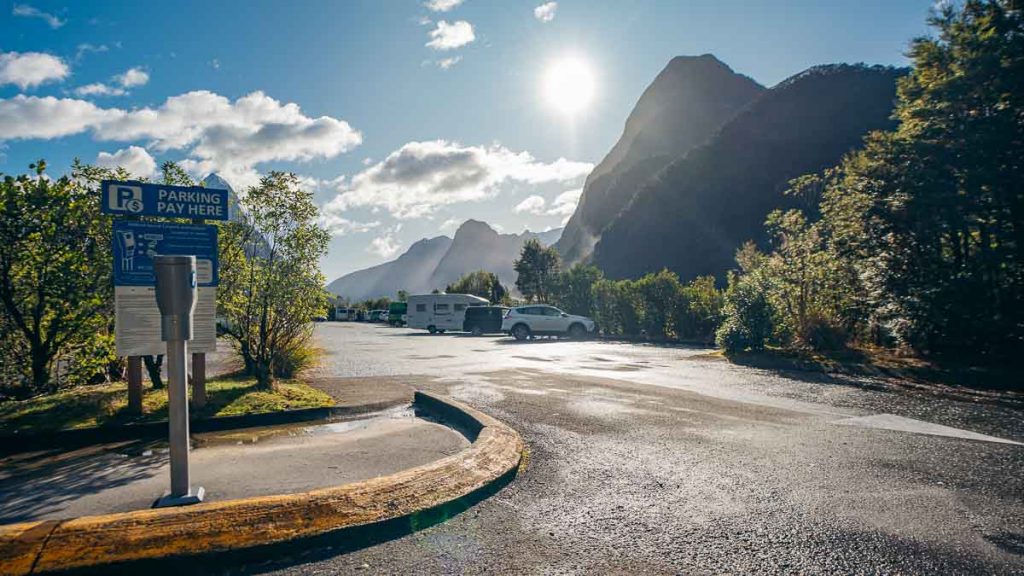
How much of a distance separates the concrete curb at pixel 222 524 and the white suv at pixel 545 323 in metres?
22.3

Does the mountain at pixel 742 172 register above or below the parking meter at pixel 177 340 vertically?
above

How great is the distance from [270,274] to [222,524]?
5748mm

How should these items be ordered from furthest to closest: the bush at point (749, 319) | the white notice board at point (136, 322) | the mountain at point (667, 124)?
the mountain at point (667, 124) → the bush at point (749, 319) → the white notice board at point (136, 322)

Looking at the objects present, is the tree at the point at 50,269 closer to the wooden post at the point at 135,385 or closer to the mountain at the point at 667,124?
the wooden post at the point at 135,385

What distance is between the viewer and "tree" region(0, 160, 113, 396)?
572cm

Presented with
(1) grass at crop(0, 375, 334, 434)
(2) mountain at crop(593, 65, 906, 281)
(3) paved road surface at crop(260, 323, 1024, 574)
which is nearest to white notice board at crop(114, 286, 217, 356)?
(1) grass at crop(0, 375, 334, 434)

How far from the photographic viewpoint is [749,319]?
13.8 metres

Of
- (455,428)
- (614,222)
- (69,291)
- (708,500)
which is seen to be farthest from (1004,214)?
(614,222)

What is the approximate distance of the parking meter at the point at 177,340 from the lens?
338 cm

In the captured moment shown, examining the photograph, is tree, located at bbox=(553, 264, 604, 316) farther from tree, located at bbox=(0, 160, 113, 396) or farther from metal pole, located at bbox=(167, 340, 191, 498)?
metal pole, located at bbox=(167, 340, 191, 498)

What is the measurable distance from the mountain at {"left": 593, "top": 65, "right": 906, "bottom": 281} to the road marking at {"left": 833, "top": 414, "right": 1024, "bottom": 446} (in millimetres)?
86625

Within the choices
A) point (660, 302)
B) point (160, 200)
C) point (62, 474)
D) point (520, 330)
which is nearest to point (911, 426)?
point (62, 474)

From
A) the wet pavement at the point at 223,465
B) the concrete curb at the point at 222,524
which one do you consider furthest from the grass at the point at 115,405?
the concrete curb at the point at 222,524

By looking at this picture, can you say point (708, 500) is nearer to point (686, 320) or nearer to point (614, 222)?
point (686, 320)
